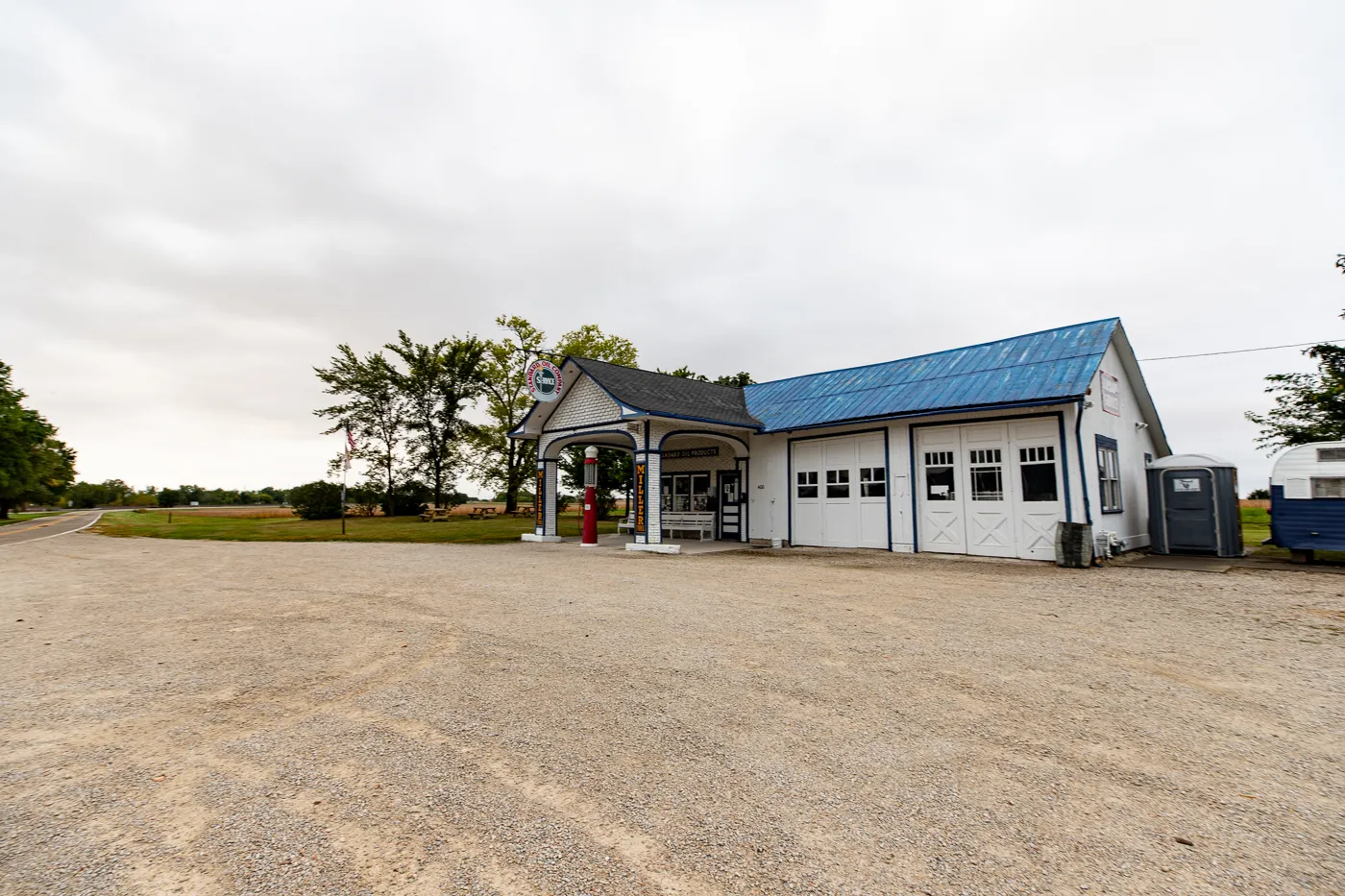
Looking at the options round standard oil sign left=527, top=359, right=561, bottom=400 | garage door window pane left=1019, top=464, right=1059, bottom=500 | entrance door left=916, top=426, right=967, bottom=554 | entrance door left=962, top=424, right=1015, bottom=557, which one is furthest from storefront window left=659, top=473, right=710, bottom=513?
garage door window pane left=1019, top=464, right=1059, bottom=500

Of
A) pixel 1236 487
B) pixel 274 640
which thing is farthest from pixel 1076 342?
pixel 274 640

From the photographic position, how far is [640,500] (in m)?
16.2

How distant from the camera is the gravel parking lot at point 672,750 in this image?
238 centimetres

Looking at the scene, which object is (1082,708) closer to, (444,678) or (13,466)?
(444,678)

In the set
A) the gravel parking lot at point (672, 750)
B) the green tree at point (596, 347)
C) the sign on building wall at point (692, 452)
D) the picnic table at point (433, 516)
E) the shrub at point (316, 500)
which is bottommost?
the gravel parking lot at point (672, 750)

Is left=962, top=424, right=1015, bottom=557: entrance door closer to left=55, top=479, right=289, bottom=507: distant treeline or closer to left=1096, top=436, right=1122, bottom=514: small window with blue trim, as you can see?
left=1096, top=436, right=1122, bottom=514: small window with blue trim

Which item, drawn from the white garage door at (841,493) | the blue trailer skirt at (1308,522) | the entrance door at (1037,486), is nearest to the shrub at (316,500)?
the white garage door at (841,493)

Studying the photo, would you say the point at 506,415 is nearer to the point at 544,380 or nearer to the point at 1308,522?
the point at 544,380

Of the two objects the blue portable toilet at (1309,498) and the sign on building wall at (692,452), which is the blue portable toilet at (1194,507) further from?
the sign on building wall at (692,452)

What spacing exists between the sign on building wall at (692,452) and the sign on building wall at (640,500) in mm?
3789

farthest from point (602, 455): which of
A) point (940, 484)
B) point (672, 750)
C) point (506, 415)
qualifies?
point (672, 750)

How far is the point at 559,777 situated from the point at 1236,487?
1684 centimetres

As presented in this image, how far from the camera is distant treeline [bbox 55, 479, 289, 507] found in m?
72.8

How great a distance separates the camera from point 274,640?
237 inches
